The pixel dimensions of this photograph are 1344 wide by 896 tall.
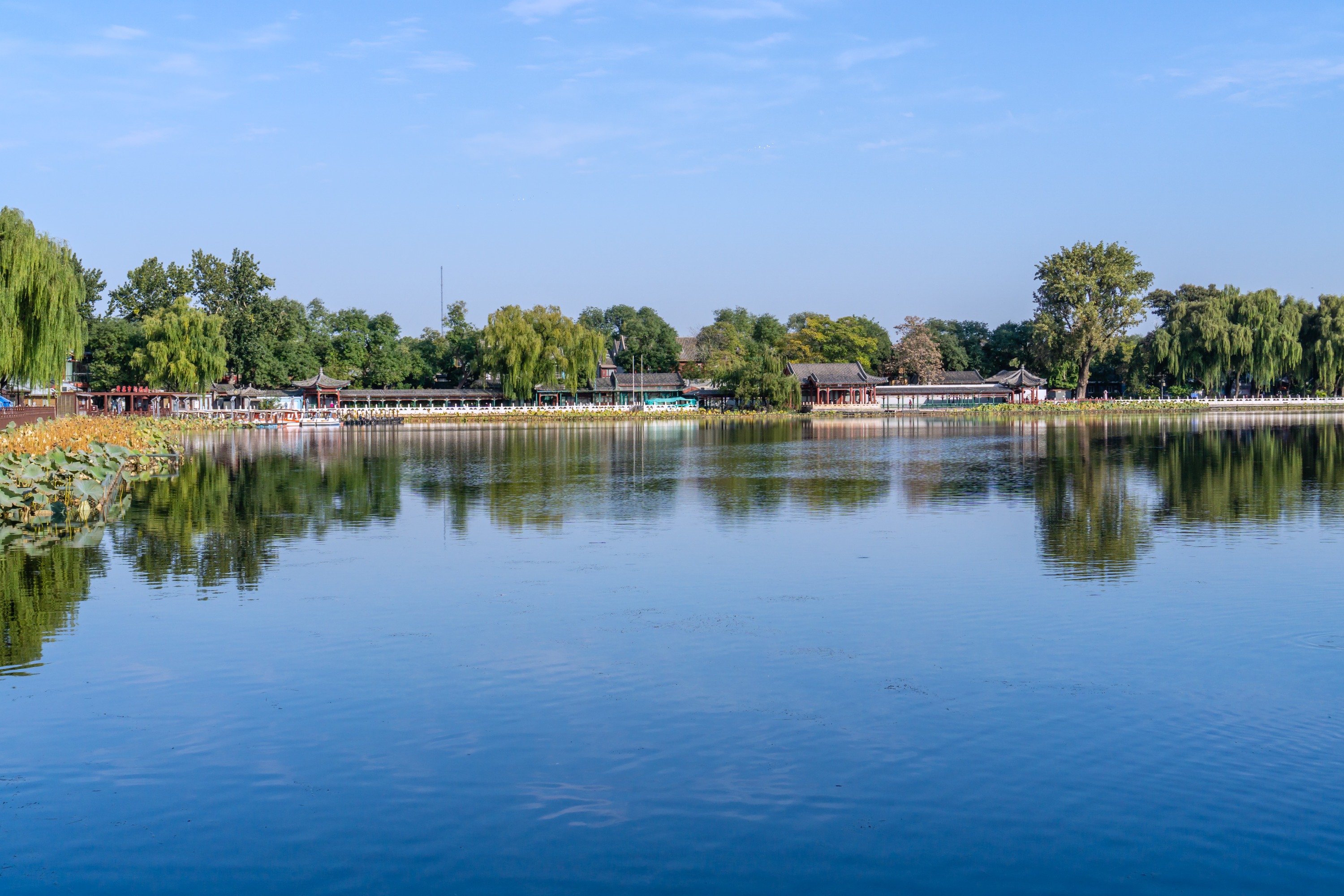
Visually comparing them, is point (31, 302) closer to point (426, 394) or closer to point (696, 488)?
point (696, 488)

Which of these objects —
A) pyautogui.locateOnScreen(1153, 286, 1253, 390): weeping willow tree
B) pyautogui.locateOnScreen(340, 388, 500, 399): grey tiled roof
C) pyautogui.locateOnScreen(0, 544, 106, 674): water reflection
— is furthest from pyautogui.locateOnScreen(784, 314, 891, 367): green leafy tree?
pyautogui.locateOnScreen(0, 544, 106, 674): water reflection

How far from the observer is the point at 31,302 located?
33.2 m

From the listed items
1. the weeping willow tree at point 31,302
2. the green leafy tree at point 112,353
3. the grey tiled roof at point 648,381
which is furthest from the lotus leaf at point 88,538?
the grey tiled roof at point 648,381

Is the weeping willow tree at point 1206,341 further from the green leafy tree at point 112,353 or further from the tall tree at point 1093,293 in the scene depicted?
the green leafy tree at point 112,353

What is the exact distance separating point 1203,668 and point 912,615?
3456mm

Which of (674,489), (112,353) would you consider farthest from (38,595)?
(112,353)

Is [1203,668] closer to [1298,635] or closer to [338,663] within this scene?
[1298,635]

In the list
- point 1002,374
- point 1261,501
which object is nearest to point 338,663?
point 1261,501

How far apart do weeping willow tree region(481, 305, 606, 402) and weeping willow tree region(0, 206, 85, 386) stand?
52017 mm

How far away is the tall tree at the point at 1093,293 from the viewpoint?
9588cm

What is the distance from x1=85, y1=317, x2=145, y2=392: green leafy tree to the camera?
8238 cm

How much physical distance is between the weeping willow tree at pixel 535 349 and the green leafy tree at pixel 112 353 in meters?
26.5

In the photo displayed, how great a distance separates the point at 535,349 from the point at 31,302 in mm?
54432

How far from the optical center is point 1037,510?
23.5m
